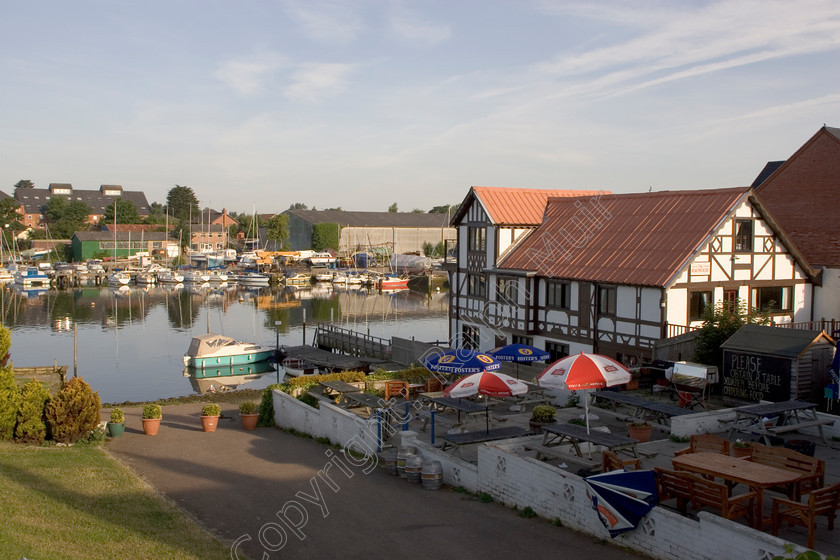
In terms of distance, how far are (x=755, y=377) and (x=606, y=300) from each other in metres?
8.25

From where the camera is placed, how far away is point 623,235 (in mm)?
28375

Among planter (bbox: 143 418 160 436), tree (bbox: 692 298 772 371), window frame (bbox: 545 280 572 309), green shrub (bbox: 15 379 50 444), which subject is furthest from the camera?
window frame (bbox: 545 280 572 309)

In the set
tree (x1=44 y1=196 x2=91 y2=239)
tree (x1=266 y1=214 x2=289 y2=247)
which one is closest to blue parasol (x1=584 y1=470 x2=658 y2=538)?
tree (x1=266 y1=214 x2=289 y2=247)

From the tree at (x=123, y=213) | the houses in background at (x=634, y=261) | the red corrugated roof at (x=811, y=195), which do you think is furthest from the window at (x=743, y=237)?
the tree at (x=123, y=213)

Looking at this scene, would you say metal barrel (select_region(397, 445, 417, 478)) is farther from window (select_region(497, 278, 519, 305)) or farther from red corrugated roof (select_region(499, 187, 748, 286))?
window (select_region(497, 278, 519, 305))

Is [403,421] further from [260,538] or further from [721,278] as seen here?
[721,278]

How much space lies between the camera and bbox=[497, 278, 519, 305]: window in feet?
102

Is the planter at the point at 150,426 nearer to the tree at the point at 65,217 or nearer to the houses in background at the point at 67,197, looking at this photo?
the tree at the point at 65,217

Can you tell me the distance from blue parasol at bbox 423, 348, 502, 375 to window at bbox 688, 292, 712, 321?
9047 mm

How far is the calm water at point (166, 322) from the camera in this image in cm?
4356

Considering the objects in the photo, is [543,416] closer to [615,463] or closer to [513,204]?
[615,463]

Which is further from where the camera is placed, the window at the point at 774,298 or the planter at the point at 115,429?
the window at the point at 774,298

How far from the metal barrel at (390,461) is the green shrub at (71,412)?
28.2ft

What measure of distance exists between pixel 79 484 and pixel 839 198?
96.8 feet
